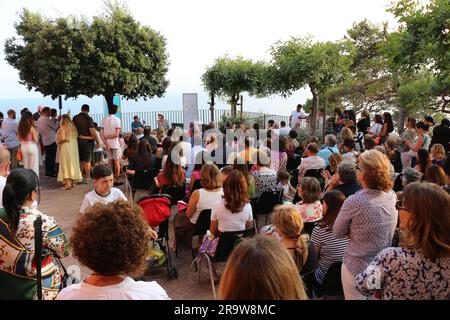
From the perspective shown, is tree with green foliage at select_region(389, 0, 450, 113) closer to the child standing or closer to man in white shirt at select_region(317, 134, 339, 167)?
man in white shirt at select_region(317, 134, 339, 167)

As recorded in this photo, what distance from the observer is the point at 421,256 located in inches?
77.8

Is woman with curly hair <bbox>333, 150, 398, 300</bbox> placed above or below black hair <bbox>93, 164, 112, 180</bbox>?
below

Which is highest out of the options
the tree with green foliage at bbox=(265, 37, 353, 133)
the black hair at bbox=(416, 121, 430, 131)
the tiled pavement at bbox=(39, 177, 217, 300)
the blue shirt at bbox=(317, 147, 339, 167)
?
the tree with green foliage at bbox=(265, 37, 353, 133)

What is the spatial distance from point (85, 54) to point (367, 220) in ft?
31.7

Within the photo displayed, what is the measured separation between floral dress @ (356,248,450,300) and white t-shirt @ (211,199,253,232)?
85.0 inches

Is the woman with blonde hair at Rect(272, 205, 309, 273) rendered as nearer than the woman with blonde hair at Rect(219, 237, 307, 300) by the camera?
No

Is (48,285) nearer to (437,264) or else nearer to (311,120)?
(437,264)

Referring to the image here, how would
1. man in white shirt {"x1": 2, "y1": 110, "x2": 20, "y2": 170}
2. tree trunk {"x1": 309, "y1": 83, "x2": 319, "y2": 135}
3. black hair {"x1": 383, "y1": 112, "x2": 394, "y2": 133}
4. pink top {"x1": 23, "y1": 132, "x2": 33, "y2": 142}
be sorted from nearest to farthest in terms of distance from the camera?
pink top {"x1": 23, "y1": 132, "x2": 33, "y2": 142}, man in white shirt {"x1": 2, "y1": 110, "x2": 20, "y2": 170}, black hair {"x1": 383, "y1": 112, "x2": 394, "y2": 133}, tree trunk {"x1": 309, "y1": 83, "x2": 319, "y2": 135}

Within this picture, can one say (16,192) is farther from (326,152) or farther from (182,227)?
(326,152)

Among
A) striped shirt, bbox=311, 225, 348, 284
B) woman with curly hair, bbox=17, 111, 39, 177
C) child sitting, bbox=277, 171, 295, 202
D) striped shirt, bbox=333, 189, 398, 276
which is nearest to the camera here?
striped shirt, bbox=333, 189, 398, 276

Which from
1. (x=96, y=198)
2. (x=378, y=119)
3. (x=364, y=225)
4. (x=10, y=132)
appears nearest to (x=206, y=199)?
(x=96, y=198)

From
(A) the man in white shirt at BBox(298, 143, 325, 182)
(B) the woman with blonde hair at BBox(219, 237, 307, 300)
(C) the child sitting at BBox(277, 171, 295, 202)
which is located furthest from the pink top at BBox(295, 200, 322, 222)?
(B) the woman with blonde hair at BBox(219, 237, 307, 300)

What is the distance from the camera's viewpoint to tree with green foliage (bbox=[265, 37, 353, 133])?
1303cm

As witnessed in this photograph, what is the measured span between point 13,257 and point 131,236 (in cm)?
108
